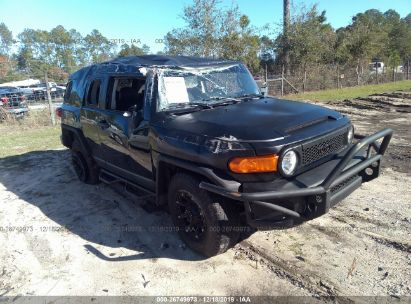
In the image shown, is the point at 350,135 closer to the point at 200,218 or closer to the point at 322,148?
the point at 322,148

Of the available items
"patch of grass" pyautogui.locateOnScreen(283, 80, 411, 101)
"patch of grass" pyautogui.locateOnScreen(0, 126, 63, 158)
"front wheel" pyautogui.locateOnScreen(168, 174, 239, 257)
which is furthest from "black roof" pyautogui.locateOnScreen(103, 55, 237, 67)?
"patch of grass" pyautogui.locateOnScreen(283, 80, 411, 101)

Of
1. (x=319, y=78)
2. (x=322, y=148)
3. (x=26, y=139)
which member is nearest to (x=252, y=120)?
(x=322, y=148)

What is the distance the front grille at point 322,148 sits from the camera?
321 cm

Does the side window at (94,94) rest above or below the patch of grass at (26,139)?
above

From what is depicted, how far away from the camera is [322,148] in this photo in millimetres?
3412

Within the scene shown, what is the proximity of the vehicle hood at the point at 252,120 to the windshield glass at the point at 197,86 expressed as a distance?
0.25m

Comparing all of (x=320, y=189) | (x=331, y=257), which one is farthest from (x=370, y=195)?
(x=320, y=189)

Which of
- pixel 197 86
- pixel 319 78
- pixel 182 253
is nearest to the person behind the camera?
pixel 182 253

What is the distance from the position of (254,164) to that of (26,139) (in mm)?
9584

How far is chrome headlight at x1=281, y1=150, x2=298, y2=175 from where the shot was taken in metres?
3.04

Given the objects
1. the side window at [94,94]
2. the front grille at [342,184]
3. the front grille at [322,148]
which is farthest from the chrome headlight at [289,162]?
the side window at [94,94]

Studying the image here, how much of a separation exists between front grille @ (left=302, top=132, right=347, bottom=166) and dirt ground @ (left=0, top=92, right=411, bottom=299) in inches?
37.8

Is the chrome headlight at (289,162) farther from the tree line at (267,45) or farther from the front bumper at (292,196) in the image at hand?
the tree line at (267,45)

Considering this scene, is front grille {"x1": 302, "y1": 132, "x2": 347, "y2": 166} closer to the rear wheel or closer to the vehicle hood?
the vehicle hood
